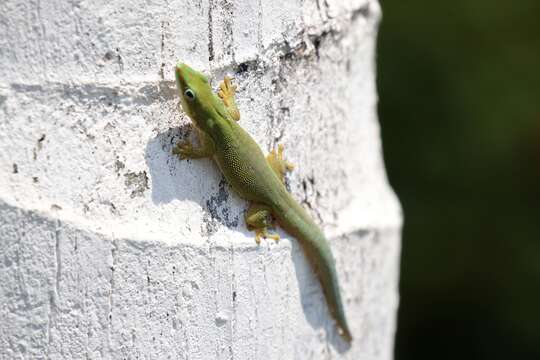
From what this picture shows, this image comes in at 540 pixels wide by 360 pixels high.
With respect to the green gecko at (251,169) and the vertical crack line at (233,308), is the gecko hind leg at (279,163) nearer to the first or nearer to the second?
the green gecko at (251,169)

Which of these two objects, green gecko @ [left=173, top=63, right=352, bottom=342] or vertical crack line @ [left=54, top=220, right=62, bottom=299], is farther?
green gecko @ [left=173, top=63, right=352, bottom=342]

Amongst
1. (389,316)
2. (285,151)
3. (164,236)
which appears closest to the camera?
(164,236)

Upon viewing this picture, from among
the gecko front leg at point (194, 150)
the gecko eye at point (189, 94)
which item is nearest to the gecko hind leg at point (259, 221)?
the gecko front leg at point (194, 150)

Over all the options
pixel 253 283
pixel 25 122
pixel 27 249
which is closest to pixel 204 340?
pixel 253 283

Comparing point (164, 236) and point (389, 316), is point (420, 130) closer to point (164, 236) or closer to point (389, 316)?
point (389, 316)

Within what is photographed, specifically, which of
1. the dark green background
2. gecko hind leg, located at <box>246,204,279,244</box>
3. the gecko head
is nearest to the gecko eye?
the gecko head

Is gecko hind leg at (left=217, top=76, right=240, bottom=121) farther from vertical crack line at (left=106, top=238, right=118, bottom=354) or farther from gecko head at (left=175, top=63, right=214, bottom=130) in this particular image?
vertical crack line at (left=106, top=238, right=118, bottom=354)
